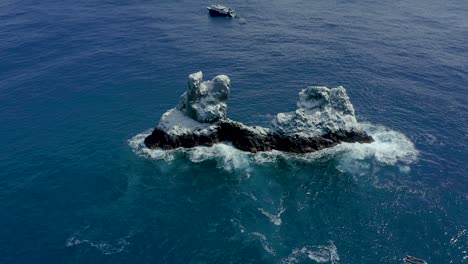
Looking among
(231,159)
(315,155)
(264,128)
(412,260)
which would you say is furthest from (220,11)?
(412,260)

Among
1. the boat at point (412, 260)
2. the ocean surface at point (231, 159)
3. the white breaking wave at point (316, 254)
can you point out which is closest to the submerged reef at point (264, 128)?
the ocean surface at point (231, 159)

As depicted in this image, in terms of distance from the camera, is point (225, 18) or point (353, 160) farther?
point (225, 18)

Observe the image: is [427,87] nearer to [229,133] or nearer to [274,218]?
[229,133]

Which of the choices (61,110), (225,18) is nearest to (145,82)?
(61,110)

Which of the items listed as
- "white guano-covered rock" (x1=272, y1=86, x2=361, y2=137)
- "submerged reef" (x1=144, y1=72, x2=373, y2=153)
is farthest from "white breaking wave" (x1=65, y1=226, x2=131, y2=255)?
"white guano-covered rock" (x1=272, y1=86, x2=361, y2=137)

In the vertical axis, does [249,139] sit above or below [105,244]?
above

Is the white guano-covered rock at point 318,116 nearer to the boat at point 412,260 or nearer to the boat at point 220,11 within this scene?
the boat at point 412,260

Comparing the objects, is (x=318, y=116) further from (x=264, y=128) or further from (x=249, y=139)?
(x=249, y=139)

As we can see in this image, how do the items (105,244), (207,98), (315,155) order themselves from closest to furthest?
(105,244), (315,155), (207,98)
